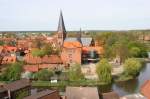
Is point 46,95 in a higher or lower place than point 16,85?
higher

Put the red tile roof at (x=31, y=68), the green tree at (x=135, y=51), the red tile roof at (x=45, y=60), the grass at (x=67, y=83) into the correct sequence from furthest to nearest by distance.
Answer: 1. the green tree at (x=135, y=51)
2. the red tile roof at (x=45, y=60)
3. the red tile roof at (x=31, y=68)
4. the grass at (x=67, y=83)

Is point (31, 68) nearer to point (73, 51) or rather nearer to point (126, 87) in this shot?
point (73, 51)

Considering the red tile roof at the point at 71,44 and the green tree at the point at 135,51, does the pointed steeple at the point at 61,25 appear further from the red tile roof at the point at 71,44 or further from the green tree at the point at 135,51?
the green tree at the point at 135,51

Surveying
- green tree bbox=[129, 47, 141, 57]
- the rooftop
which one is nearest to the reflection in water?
the rooftop

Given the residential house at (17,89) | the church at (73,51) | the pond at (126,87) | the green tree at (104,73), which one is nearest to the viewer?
the residential house at (17,89)

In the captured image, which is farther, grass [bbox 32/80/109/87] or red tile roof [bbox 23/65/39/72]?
red tile roof [bbox 23/65/39/72]

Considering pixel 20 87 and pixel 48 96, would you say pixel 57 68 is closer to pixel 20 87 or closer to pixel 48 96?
pixel 20 87

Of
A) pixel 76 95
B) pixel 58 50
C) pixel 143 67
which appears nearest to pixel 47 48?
pixel 58 50

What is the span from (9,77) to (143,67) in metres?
26.8

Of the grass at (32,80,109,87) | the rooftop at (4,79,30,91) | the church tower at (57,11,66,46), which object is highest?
the church tower at (57,11,66,46)

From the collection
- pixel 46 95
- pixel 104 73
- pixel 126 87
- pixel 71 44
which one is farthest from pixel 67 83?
pixel 71 44

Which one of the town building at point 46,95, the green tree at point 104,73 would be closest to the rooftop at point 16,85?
the town building at point 46,95

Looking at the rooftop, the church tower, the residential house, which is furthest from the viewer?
the church tower

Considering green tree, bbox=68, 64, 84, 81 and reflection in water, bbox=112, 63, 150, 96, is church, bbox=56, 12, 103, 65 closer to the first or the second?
green tree, bbox=68, 64, 84, 81
